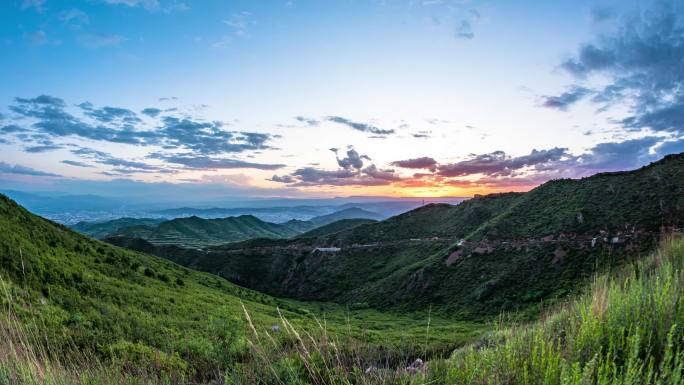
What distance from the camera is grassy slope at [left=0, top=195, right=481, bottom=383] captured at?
36.8 feet

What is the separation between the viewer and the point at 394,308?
4950cm

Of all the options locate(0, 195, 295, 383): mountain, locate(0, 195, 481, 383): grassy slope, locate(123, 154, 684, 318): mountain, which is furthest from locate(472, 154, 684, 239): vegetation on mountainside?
locate(0, 195, 295, 383): mountain

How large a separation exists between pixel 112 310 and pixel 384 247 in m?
64.4

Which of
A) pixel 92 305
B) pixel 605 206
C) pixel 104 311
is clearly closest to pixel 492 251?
pixel 605 206

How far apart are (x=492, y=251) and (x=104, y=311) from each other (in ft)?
157

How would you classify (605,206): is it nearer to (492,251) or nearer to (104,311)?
(492,251)

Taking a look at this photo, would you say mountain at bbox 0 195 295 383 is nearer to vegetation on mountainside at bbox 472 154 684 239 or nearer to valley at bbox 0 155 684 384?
valley at bbox 0 155 684 384

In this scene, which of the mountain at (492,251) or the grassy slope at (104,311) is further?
the mountain at (492,251)

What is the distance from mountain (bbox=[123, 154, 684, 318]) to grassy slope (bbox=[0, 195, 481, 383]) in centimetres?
2027

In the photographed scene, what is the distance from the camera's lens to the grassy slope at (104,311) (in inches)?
441

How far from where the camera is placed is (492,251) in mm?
50562

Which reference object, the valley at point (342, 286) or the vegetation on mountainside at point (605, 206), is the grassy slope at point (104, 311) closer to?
the valley at point (342, 286)

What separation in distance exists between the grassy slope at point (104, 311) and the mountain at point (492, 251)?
798 inches

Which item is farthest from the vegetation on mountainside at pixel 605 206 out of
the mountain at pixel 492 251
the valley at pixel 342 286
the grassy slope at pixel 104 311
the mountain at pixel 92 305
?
the mountain at pixel 92 305
